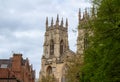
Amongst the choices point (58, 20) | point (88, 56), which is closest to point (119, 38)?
point (88, 56)

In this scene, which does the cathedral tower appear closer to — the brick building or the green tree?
the brick building

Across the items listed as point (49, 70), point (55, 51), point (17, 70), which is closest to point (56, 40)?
point (55, 51)

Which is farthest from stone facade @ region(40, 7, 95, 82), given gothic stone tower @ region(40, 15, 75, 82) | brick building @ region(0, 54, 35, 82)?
brick building @ region(0, 54, 35, 82)

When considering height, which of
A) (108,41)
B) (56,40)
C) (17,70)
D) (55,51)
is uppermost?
(56,40)

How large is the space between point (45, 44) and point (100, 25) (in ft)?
429

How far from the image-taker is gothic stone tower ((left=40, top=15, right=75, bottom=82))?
149 m

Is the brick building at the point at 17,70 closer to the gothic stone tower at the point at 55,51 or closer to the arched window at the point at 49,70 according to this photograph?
the gothic stone tower at the point at 55,51

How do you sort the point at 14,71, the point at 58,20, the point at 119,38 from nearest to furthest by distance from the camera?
the point at 119,38
the point at 14,71
the point at 58,20

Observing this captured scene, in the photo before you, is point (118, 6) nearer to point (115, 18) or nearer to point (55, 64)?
point (115, 18)

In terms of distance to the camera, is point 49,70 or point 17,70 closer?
point 17,70

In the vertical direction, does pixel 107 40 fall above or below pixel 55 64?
below

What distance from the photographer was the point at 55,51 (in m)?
156

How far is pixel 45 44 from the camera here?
6294 inches

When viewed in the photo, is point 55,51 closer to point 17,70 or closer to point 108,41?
point 17,70
